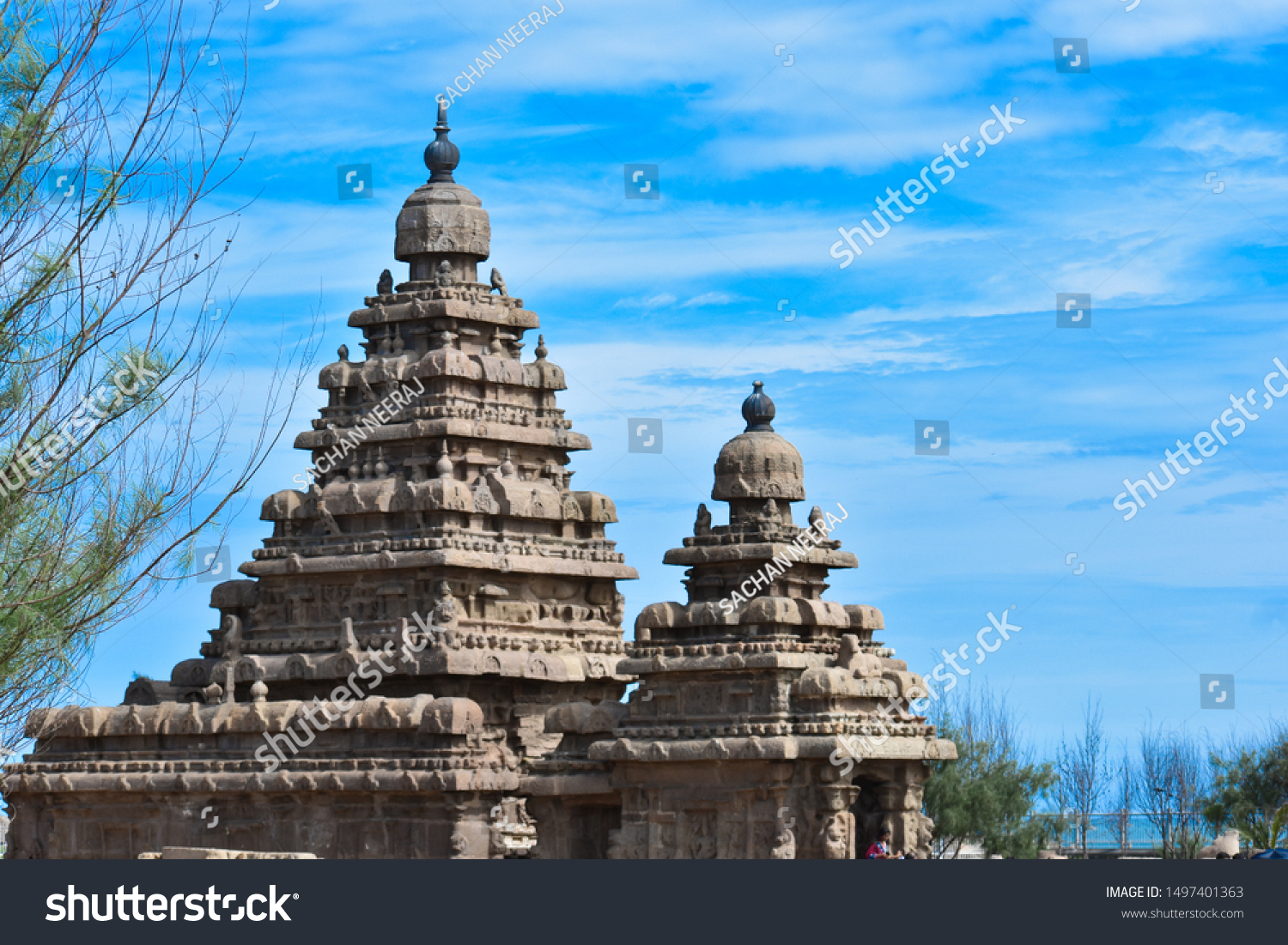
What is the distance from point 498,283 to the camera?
176 ft

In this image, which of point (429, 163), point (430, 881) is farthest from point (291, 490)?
point (430, 881)

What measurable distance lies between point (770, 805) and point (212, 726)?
42.8 ft

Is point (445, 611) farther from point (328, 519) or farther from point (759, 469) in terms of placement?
point (759, 469)

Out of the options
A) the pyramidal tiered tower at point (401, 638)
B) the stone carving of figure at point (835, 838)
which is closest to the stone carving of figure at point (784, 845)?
the stone carving of figure at point (835, 838)

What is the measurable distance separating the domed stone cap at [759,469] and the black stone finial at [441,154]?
39.4 feet

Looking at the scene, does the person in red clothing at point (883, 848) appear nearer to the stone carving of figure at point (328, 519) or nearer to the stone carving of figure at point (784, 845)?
the stone carving of figure at point (784, 845)

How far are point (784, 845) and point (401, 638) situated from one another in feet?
33.9

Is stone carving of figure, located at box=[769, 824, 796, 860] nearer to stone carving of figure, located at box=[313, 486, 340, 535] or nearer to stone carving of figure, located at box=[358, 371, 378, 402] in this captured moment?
stone carving of figure, located at box=[313, 486, 340, 535]

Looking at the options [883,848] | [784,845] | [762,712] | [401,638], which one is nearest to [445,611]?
[401,638]

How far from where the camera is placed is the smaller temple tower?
43312 mm

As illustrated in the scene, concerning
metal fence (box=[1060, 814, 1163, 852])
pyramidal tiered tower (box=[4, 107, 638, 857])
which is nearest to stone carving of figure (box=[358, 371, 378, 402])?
pyramidal tiered tower (box=[4, 107, 638, 857])

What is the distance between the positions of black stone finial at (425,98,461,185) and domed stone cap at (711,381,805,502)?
1201 cm

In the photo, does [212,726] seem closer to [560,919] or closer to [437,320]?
[437,320]

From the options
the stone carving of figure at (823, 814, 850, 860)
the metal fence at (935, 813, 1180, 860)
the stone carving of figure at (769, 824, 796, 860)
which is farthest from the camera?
the metal fence at (935, 813, 1180, 860)
